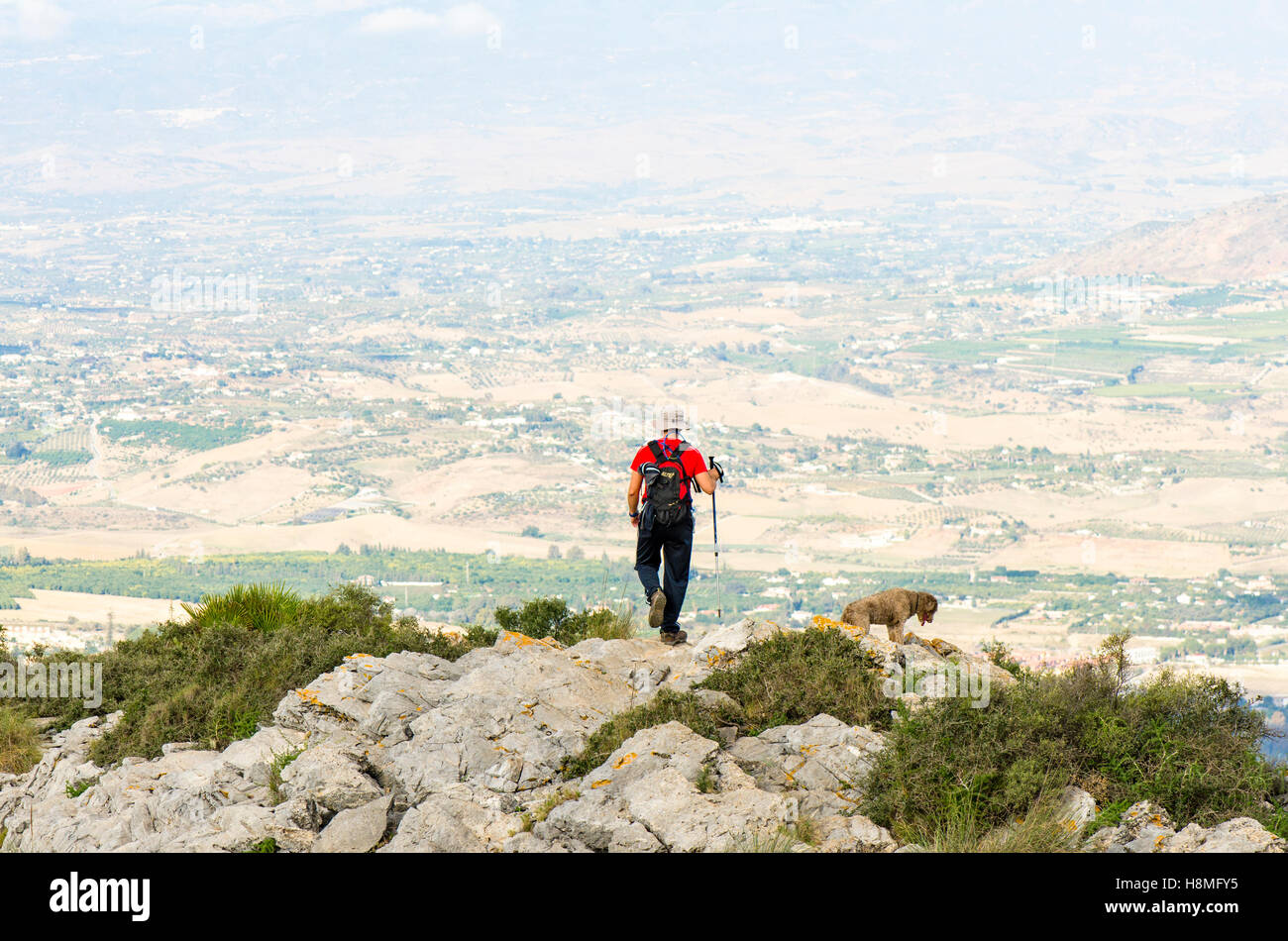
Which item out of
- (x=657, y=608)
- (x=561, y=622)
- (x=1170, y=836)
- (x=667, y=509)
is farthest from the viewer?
(x=561, y=622)

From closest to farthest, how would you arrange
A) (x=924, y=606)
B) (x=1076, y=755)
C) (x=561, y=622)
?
1. (x=1076, y=755)
2. (x=924, y=606)
3. (x=561, y=622)

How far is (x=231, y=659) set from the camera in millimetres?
10461

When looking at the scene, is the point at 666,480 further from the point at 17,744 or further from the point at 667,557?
the point at 17,744

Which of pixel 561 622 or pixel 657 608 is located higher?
pixel 657 608

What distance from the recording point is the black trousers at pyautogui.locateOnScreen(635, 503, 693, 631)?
1071 cm

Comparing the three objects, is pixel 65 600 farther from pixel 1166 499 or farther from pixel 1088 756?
pixel 1166 499

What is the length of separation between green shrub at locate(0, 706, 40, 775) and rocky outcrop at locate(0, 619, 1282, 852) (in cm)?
21

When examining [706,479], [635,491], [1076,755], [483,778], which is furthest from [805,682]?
[635,491]

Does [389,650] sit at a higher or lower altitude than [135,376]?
lower

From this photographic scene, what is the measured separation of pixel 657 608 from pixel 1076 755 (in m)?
4.10

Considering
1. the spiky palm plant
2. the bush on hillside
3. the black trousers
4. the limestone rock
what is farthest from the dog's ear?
the spiky palm plant
